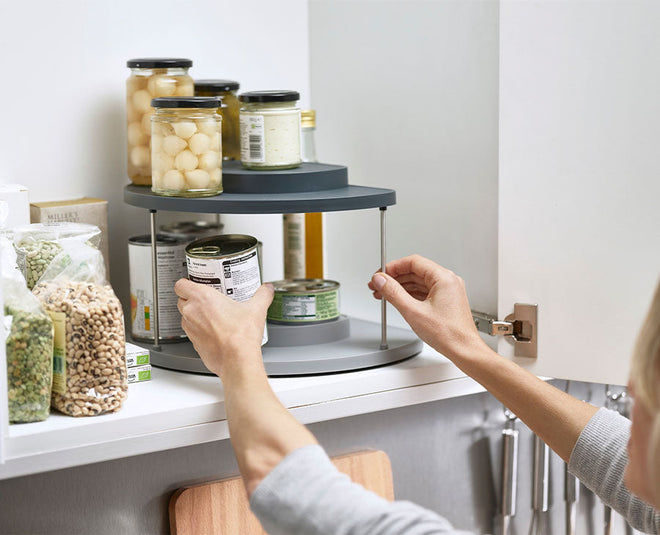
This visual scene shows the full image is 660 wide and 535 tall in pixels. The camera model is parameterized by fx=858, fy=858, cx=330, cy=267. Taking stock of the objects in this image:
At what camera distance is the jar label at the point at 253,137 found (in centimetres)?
96

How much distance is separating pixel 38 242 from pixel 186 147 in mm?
180

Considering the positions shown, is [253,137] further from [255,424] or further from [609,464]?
[609,464]

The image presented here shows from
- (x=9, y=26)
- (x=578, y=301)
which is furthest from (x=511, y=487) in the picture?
(x=9, y=26)

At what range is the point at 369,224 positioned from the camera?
47.1 inches

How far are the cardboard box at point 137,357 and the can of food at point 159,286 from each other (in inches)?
3.2

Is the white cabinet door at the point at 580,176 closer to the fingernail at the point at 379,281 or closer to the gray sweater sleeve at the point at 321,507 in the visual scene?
the fingernail at the point at 379,281

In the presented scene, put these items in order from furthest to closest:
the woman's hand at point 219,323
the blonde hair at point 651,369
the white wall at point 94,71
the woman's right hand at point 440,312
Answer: the white wall at point 94,71, the woman's right hand at point 440,312, the woman's hand at point 219,323, the blonde hair at point 651,369

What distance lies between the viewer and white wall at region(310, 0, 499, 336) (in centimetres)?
103

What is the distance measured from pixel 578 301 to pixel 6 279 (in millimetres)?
595

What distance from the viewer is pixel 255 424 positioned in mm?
721

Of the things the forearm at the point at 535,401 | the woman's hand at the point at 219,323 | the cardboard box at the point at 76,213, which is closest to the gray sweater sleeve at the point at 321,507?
the woman's hand at the point at 219,323

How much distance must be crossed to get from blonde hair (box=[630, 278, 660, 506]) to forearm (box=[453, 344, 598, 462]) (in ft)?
1.03

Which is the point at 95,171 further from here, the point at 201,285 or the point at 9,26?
the point at 201,285

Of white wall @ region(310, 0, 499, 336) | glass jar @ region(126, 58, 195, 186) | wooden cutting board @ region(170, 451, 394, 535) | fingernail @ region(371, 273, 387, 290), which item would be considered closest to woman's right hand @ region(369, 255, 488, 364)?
fingernail @ region(371, 273, 387, 290)
